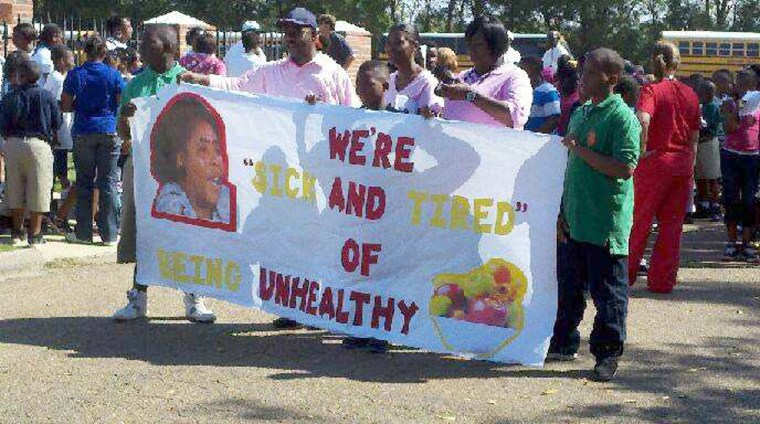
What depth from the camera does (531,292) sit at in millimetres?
7844

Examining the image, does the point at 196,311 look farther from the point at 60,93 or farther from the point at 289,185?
the point at 60,93

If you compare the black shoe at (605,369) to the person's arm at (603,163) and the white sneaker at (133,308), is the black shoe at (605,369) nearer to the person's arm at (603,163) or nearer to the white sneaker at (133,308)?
the person's arm at (603,163)

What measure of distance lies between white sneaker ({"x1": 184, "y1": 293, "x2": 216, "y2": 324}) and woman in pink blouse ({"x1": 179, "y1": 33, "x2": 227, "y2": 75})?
444 centimetres

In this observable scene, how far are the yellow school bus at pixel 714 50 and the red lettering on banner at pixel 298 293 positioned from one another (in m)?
43.0

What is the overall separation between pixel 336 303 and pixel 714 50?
147 ft

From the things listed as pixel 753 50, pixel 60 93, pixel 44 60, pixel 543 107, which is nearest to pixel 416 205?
pixel 543 107

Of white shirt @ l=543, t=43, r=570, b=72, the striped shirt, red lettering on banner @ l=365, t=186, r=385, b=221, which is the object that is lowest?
red lettering on banner @ l=365, t=186, r=385, b=221

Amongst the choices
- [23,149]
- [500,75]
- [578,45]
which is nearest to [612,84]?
[500,75]

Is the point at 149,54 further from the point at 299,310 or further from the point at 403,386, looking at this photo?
the point at 403,386

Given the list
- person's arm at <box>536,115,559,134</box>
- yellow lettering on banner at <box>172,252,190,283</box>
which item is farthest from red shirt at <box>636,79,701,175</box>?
yellow lettering on banner at <box>172,252,190,283</box>

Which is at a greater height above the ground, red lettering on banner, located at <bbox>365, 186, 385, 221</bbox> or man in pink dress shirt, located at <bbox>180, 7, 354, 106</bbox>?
man in pink dress shirt, located at <bbox>180, 7, 354, 106</bbox>

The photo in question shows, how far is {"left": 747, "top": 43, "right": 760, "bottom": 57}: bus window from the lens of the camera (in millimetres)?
51500

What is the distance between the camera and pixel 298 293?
28.4 feet

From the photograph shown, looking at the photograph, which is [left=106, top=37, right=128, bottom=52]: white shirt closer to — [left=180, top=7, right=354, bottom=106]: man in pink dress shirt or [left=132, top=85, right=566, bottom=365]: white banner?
[left=180, top=7, right=354, bottom=106]: man in pink dress shirt
